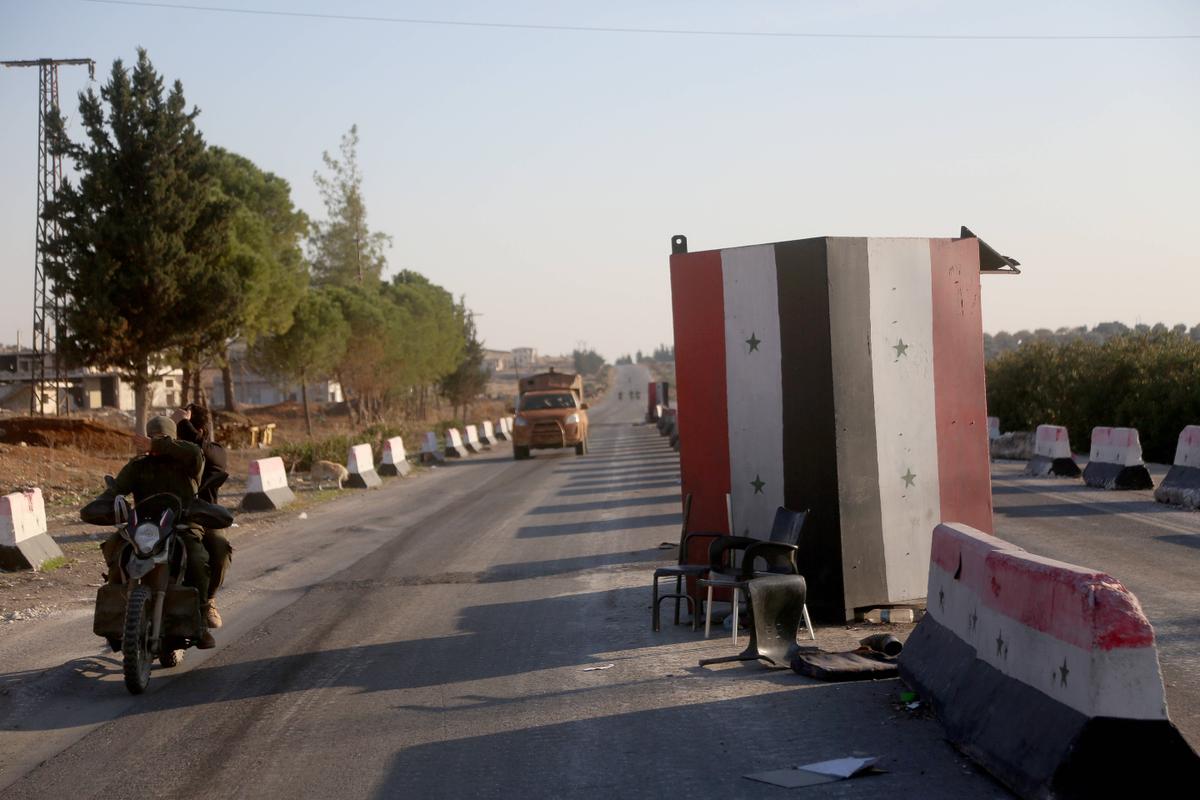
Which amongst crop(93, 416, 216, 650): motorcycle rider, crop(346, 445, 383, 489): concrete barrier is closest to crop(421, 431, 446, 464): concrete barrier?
crop(346, 445, 383, 489): concrete barrier

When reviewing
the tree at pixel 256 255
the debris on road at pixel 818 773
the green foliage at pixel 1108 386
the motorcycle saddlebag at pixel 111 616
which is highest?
the tree at pixel 256 255

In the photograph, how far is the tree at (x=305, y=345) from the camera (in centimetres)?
5097

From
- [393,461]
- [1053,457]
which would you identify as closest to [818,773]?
[1053,457]

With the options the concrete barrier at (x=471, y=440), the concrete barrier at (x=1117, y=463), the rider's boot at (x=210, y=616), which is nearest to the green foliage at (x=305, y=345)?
the concrete barrier at (x=471, y=440)

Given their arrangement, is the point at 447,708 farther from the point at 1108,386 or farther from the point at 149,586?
the point at 1108,386

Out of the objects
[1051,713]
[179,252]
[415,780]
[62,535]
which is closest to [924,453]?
[1051,713]

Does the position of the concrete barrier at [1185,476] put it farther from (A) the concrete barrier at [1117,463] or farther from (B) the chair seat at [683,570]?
(B) the chair seat at [683,570]

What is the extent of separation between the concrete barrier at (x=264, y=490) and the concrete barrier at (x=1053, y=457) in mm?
13708

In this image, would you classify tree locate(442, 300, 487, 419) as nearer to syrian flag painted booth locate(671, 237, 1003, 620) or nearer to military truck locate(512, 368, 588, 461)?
military truck locate(512, 368, 588, 461)

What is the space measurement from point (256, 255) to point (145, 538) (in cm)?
3392

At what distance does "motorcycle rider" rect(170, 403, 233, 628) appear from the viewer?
849 centimetres

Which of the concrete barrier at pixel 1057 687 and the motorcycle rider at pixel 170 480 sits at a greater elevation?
the motorcycle rider at pixel 170 480

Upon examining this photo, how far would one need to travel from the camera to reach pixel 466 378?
3081 inches

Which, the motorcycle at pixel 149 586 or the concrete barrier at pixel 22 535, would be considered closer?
the motorcycle at pixel 149 586
